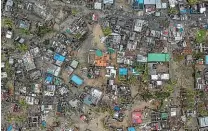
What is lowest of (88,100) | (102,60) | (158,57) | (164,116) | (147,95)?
(164,116)

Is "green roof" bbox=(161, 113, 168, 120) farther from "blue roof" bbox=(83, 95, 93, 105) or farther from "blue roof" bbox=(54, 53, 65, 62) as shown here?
"blue roof" bbox=(54, 53, 65, 62)

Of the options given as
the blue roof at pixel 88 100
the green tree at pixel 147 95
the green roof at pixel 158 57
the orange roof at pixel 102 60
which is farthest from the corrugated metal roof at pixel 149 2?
the blue roof at pixel 88 100

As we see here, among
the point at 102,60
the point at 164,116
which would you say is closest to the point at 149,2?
the point at 102,60

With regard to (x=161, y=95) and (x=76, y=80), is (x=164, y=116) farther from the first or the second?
(x=76, y=80)

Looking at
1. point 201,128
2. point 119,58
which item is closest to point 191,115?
point 201,128

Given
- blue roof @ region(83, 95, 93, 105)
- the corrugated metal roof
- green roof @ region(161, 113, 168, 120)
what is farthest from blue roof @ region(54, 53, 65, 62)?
green roof @ region(161, 113, 168, 120)

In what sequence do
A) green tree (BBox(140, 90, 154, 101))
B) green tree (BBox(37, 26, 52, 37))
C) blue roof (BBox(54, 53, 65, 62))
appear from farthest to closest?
green tree (BBox(140, 90, 154, 101)), blue roof (BBox(54, 53, 65, 62)), green tree (BBox(37, 26, 52, 37))

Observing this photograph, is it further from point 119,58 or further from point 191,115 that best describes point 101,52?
point 191,115

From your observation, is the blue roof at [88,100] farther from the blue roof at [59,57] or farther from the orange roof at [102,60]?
the blue roof at [59,57]
